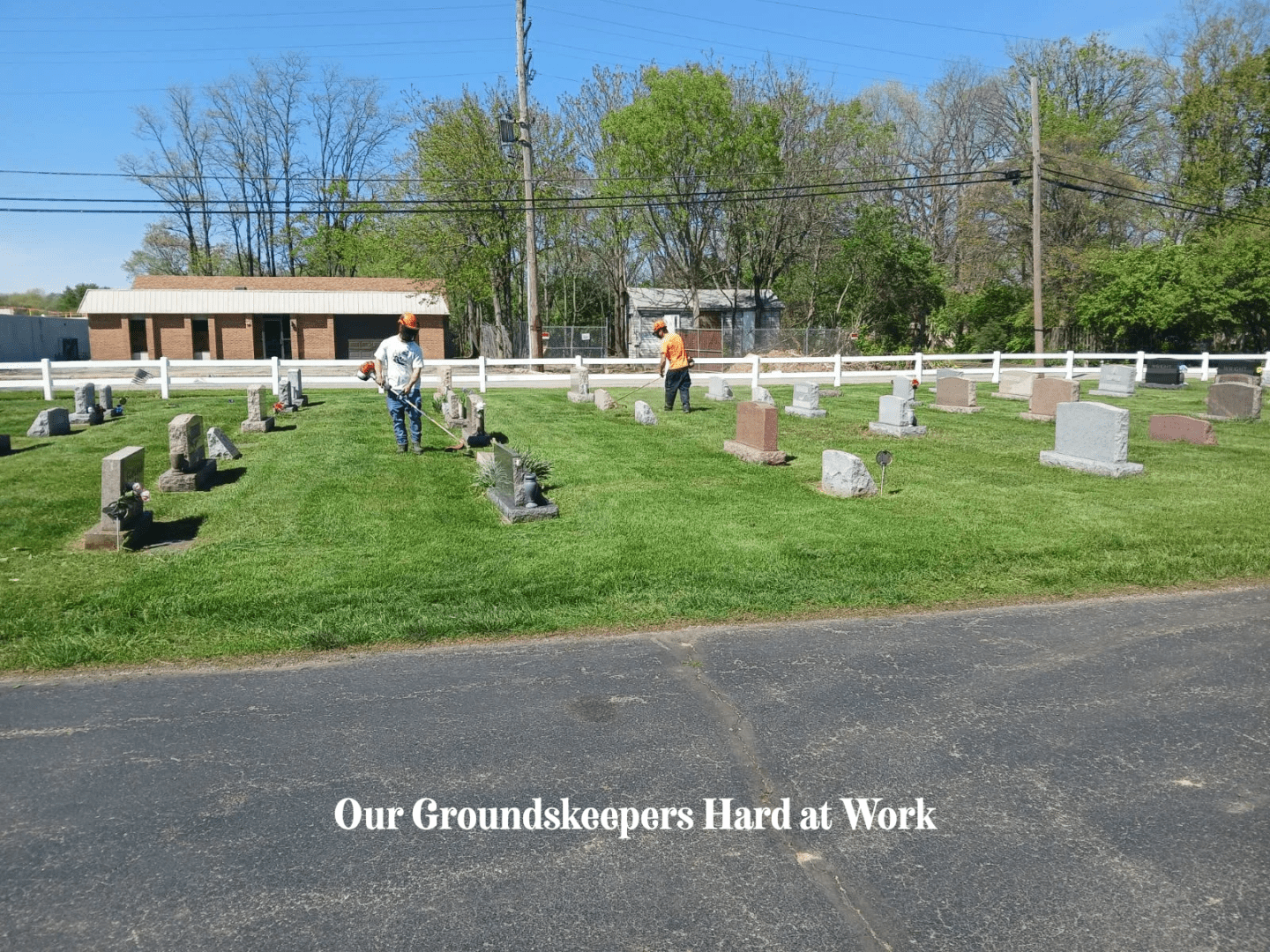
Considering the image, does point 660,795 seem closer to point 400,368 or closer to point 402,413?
point 400,368

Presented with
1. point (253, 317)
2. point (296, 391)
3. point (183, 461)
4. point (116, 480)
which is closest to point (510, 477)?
point (116, 480)

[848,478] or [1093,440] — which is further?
[1093,440]

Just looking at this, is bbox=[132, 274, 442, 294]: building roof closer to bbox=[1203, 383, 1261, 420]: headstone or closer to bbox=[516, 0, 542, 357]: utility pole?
bbox=[516, 0, 542, 357]: utility pole

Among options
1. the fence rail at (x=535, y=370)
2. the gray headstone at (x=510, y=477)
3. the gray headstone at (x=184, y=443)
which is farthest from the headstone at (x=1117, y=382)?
the gray headstone at (x=184, y=443)

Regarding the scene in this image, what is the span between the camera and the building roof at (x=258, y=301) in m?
44.6

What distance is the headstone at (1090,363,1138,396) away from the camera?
23.8m

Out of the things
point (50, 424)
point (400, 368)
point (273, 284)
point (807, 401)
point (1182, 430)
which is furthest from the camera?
point (273, 284)

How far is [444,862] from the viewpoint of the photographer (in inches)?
150

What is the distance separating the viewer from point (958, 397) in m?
20.4

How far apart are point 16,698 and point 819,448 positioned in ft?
38.6

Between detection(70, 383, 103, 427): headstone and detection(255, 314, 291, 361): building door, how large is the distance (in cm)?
3083

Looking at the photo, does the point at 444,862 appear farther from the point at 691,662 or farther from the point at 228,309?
the point at 228,309

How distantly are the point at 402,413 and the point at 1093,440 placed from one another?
9.82 meters

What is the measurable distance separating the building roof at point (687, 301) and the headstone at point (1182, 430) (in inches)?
1443
